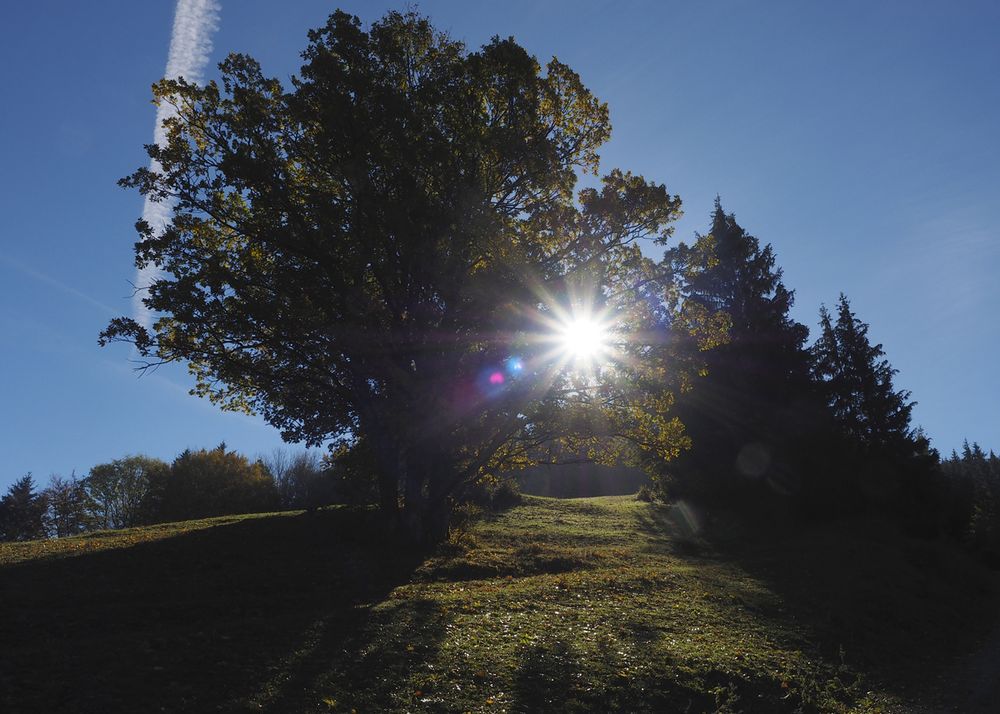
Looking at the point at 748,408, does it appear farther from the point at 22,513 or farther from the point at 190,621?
the point at 22,513

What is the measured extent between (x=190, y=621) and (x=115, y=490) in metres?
66.6

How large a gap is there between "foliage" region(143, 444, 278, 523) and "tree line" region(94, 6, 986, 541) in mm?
35160

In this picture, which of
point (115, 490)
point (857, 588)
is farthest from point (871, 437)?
point (115, 490)

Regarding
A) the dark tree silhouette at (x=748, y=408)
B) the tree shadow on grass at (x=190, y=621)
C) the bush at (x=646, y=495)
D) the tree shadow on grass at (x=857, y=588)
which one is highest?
the dark tree silhouette at (x=748, y=408)

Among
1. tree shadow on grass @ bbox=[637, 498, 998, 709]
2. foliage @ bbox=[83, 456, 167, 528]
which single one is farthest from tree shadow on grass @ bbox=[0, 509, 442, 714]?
foliage @ bbox=[83, 456, 167, 528]

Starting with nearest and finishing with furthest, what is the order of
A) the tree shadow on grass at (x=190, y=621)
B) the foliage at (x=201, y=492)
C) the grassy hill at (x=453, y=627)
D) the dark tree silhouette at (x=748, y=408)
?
the tree shadow on grass at (x=190, y=621), the grassy hill at (x=453, y=627), the dark tree silhouette at (x=748, y=408), the foliage at (x=201, y=492)

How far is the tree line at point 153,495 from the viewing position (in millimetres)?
50188

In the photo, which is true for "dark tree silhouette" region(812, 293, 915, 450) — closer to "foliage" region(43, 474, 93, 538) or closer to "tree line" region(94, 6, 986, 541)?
"tree line" region(94, 6, 986, 541)

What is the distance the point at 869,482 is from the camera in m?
31.3

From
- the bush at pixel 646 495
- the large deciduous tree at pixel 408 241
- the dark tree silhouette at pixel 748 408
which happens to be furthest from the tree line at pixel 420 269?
the bush at pixel 646 495

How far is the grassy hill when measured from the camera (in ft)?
26.1

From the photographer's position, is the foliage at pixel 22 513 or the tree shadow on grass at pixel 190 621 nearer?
the tree shadow on grass at pixel 190 621

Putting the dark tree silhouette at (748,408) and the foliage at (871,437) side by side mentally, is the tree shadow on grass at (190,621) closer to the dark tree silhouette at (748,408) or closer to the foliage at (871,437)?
the dark tree silhouette at (748,408)

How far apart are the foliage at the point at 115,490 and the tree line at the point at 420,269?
56.1 metres
